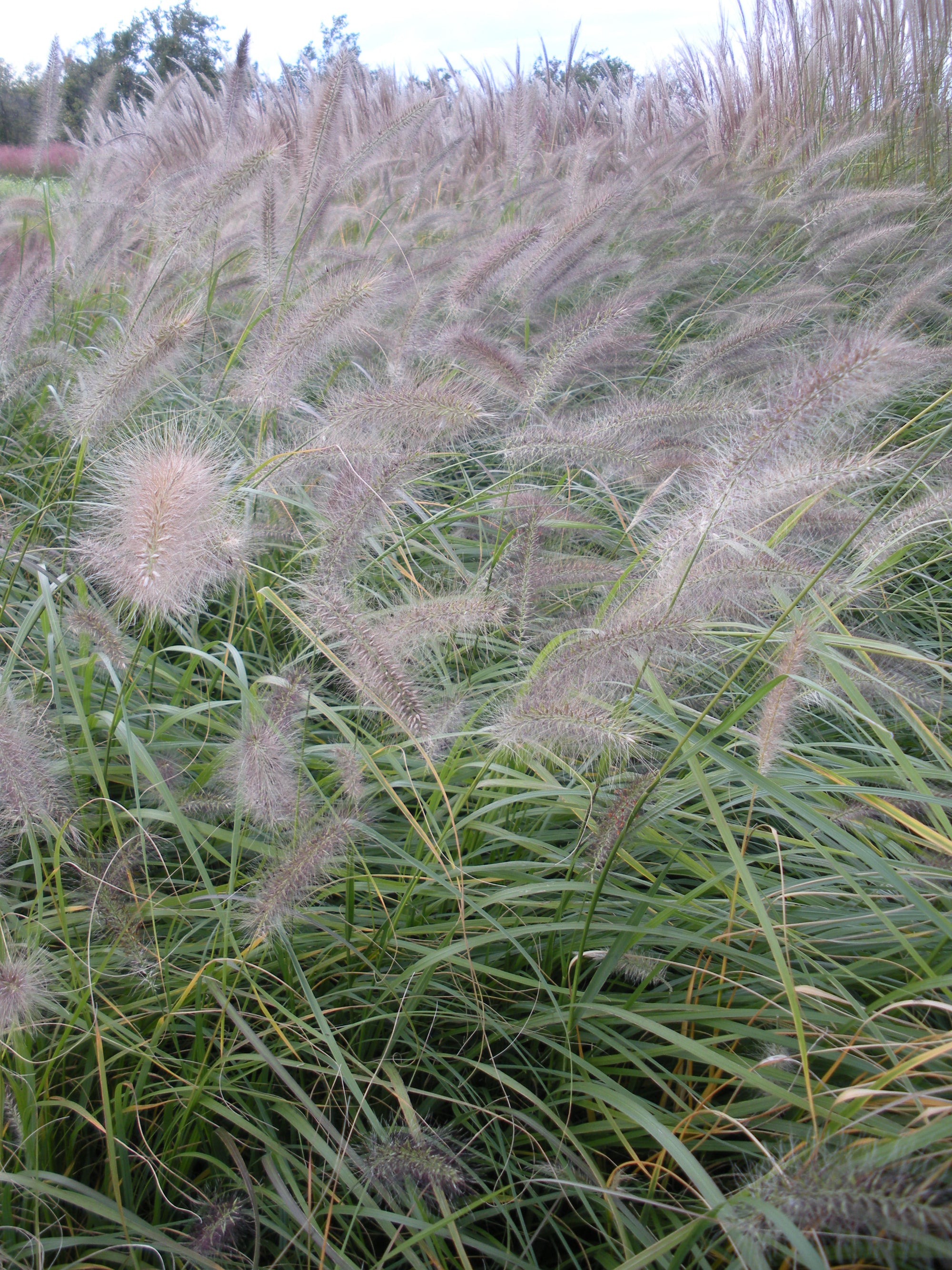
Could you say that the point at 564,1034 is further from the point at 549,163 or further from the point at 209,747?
the point at 549,163

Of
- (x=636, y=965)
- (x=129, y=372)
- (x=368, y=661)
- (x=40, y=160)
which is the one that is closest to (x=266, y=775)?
(x=368, y=661)

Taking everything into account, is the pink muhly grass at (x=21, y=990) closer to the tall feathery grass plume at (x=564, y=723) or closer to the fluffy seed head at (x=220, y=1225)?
the fluffy seed head at (x=220, y=1225)

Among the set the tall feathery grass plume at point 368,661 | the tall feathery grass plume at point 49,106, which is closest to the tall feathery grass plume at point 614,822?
the tall feathery grass plume at point 368,661

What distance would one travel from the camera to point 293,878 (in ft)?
3.45

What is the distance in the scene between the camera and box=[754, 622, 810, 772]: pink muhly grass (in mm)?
1045

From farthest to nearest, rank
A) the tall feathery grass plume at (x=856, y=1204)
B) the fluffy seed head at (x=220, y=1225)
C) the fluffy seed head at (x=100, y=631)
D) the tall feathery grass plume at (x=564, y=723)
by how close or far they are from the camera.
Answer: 1. the fluffy seed head at (x=100, y=631)
2. the tall feathery grass plume at (x=564, y=723)
3. the fluffy seed head at (x=220, y=1225)
4. the tall feathery grass plume at (x=856, y=1204)

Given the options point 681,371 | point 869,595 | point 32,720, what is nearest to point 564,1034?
point 32,720

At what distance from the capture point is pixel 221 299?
2.74 m

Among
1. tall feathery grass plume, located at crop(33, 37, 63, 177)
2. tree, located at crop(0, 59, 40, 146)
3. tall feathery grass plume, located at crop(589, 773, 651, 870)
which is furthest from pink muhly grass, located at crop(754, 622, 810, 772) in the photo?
tree, located at crop(0, 59, 40, 146)

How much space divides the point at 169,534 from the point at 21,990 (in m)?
0.63

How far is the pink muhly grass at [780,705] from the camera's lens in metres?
1.04

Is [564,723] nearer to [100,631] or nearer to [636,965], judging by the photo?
[636,965]

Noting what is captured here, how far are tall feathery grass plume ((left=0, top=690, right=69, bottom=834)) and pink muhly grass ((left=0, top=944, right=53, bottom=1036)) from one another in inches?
7.5

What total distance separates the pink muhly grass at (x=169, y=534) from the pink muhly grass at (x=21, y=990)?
0.51 meters
